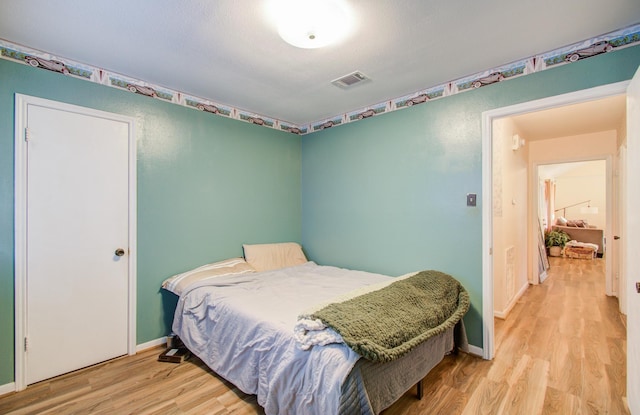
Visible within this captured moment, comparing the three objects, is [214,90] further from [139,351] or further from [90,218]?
[139,351]

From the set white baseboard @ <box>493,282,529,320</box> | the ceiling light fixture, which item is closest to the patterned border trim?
the ceiling light fixture

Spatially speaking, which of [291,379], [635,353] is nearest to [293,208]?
[291,379]

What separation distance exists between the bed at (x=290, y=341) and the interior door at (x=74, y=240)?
0.54 m

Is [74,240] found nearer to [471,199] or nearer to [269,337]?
[269,337]

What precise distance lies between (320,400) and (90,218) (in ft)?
7.40

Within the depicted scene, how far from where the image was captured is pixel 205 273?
2676 millimetres

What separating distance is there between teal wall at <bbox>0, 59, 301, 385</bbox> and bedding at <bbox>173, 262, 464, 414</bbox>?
47 centimetres

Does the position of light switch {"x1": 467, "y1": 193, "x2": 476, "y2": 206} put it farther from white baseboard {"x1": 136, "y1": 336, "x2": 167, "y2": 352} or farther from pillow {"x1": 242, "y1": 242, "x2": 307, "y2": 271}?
white baseboard {"x1": 136, "y1": 336, "x2": 167, "y2": 352}

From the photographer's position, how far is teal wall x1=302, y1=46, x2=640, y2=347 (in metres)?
2.24

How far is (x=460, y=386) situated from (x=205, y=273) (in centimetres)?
228

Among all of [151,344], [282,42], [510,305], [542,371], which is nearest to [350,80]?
[282,42]

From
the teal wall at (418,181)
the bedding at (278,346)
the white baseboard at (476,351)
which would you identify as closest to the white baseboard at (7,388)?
the bedding at (278,346)

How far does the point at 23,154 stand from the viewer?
6.72 ft

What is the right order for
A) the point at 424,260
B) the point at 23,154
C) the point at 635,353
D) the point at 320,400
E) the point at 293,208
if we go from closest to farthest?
1. the point at 320,400
2. the point at 635,353
3. the point at 23,154
4. the point at 424,260
5. the point at 293,208
